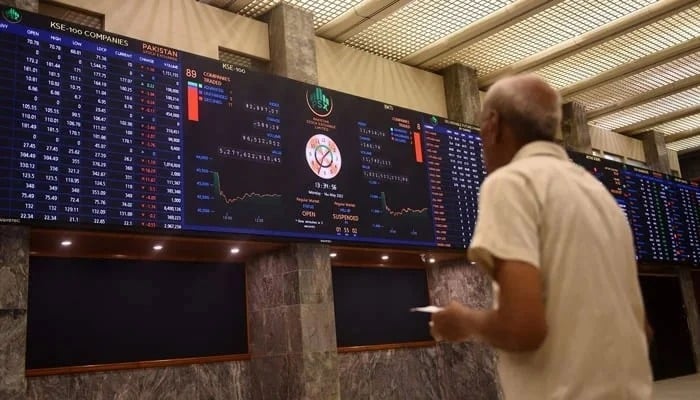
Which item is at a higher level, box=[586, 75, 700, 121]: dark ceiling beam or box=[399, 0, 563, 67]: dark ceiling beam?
box=[399, 0, 563, 67]: dark ceiling beam

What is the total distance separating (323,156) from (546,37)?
419cm

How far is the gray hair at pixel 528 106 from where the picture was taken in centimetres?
143

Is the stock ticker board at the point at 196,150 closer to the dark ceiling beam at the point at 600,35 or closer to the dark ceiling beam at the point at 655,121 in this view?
the dark ceiling beam at the point at 600,35

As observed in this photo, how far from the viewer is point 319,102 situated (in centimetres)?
703

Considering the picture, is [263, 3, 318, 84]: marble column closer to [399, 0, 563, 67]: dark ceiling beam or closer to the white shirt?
[399, 0, 563, 67]: dark ceiling beam

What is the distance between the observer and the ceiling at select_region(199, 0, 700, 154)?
7887 millimetres

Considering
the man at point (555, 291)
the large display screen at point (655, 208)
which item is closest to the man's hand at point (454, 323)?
the man at point (555, 291)

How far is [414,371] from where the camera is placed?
847cm

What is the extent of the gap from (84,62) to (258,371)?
142 inches

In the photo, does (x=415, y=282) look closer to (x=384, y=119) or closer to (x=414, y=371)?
(x=414, y=371)

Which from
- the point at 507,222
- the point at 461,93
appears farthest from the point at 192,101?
the point at 507,222

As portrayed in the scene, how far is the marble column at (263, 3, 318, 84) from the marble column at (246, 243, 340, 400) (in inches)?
83.9

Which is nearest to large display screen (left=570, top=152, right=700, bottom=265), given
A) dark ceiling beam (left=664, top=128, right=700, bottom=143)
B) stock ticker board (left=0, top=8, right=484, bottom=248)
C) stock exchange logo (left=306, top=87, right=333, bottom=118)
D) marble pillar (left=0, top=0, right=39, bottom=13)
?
dark ceiling beam (left=664, top=128, right=700, bottom=143)

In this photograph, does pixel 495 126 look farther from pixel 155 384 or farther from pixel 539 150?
Answer: pixel 155 384
